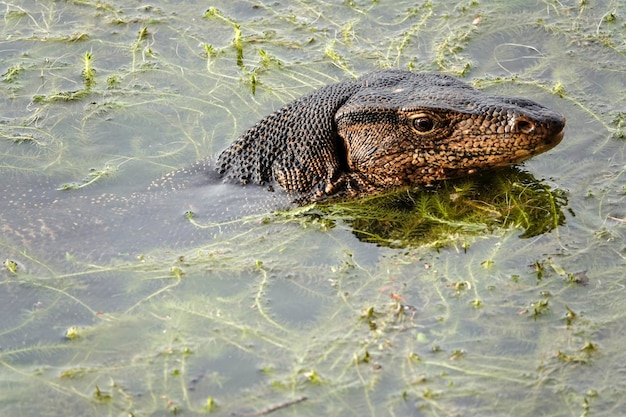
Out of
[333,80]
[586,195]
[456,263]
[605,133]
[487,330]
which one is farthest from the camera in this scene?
[333,80]

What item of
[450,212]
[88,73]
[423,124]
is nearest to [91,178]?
[88,73]

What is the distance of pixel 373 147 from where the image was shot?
8.12m

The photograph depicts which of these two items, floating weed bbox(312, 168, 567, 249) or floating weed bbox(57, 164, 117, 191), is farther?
floating weed bbox(57, 164, 117, 191)

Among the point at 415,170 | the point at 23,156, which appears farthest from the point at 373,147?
the point at 23,156

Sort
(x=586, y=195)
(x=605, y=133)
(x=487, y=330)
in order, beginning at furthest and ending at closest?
(x=605, y=133) < (x=586, y=195) < (x=487, y=330)

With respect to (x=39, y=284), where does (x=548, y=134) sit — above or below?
above

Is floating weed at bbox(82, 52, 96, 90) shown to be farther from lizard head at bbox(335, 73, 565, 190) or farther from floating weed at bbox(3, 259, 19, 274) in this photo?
lizard head at bbox(335, 73, 565, 190)

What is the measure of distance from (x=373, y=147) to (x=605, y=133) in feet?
7.35

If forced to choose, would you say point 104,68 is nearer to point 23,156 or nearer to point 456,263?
point 23,156

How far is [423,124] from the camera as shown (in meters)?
8.06

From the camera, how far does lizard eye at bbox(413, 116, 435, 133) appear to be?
804 cm

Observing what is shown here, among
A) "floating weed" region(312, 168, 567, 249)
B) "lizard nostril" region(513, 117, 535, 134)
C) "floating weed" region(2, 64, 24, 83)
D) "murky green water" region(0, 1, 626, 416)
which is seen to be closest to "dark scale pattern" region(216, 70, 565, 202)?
"lizard nostril" region(513, 117, 535, 134)

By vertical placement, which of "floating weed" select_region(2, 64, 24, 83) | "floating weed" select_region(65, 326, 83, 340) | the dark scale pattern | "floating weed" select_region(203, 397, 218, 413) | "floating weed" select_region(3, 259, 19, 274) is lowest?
"floating weed" select_region(65, 326, 83, 340)

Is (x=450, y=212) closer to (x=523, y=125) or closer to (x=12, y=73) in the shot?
(x=523, y=125)
